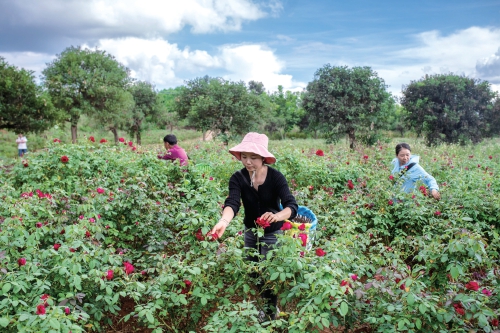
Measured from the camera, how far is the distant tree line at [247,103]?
56.0 feet

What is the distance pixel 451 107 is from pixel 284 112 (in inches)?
986

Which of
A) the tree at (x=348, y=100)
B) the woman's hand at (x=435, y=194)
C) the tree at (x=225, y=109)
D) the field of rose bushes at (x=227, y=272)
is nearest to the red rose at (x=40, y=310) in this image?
the field of rose bushes at (x=227, y=272)

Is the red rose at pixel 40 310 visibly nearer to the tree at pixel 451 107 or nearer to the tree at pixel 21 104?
the tree at pixel 21 104

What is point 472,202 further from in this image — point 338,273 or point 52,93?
point 52,93

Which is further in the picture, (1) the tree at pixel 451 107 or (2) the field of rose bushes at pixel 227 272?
(1) the tree at pixel 451 107

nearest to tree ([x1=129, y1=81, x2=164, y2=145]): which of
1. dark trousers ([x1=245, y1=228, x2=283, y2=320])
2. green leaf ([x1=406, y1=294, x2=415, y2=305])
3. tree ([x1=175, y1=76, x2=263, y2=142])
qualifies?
tree ([x1=175, y1=76, x2=263, y2=142])

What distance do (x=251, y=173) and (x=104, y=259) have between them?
1.13 metres

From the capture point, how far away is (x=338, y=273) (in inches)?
79.9

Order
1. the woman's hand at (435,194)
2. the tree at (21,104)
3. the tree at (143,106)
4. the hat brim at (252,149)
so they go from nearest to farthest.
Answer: the hat brim at (252,149), the woman's hand at (435,194), the tree at (21,104), the tree at (143,106)

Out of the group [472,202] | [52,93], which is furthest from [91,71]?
[472,202]

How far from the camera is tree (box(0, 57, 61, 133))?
1667cm

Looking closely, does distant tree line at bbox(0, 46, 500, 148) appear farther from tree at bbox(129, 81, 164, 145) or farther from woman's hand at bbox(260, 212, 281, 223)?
woman's hand at bbox(260, 212, 281, 223)

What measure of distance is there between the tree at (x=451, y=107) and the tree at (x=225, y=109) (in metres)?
8.28

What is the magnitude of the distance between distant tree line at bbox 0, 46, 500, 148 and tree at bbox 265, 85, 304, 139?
635 inches
